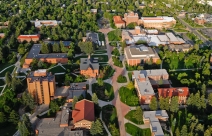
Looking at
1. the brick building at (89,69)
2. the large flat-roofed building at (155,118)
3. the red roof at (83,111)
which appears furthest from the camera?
the brick building at (89,69)

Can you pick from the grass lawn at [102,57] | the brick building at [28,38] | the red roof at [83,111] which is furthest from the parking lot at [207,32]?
the red roof at [83,111]

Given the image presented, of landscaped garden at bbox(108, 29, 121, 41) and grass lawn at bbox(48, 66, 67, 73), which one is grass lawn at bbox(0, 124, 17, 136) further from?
landscaped garden at bbox(108, 29, 121, 41)

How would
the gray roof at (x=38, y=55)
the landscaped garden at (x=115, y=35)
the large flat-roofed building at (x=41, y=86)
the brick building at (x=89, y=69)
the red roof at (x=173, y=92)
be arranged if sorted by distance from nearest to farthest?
the large flat-roofed building at (x=41, y=86) → the red roof at (x=173, y=92) → the brick building at (x=89, y=69) → the gray roof at (x=38, y=55) → the landscaped garden at (x=115, y=35)

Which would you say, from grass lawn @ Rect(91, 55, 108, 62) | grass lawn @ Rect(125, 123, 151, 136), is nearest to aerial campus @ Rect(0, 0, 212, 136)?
grass lawn @ Rect(125, 123, 151, 136)

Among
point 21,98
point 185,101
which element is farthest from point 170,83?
point 21,98

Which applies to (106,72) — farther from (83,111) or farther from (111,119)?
(83,111)

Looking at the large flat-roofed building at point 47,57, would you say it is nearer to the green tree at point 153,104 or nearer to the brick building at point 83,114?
the brick building at point 83,114

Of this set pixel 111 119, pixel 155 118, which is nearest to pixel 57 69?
Answer: pixel 111 119
